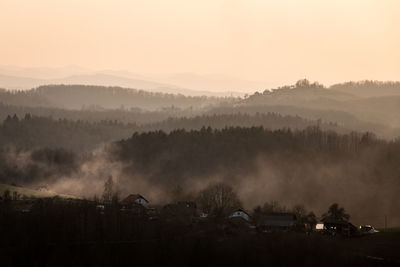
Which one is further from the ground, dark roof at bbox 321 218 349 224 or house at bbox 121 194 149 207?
dark roof at bbox 321 218 349 224

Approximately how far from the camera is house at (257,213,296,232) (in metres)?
151

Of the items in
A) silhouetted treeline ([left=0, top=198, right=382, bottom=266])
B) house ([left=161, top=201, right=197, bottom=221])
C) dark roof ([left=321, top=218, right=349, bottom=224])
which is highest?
dark roof ([left=321, top=218, right=349, bottom=224])

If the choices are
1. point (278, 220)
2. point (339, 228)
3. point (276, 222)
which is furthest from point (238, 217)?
point (339, 228)

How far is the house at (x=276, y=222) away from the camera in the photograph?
150938 mm

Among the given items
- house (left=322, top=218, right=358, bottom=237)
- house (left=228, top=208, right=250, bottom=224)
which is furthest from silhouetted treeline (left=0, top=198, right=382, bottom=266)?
house (left=228, top=208, right=250, bottom=224)

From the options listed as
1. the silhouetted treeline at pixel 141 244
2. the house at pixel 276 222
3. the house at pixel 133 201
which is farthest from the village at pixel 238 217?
the silhouetted treeline at pixel 141 244

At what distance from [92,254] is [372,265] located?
115 feet

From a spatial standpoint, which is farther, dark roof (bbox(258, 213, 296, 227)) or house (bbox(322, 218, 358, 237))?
dark roof (bbox(258, 213, 296, 227))

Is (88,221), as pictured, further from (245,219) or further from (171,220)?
(245,219)

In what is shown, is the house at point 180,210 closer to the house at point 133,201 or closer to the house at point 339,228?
the house at point 133,201

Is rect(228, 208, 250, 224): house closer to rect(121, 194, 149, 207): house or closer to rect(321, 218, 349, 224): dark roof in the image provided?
rect(321, 218, 349, 224): dark roof

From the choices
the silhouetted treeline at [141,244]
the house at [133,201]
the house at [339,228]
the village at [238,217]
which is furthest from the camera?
the house at [133,201]

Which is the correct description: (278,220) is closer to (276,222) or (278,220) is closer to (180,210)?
(276,222)

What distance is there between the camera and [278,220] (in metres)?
154
